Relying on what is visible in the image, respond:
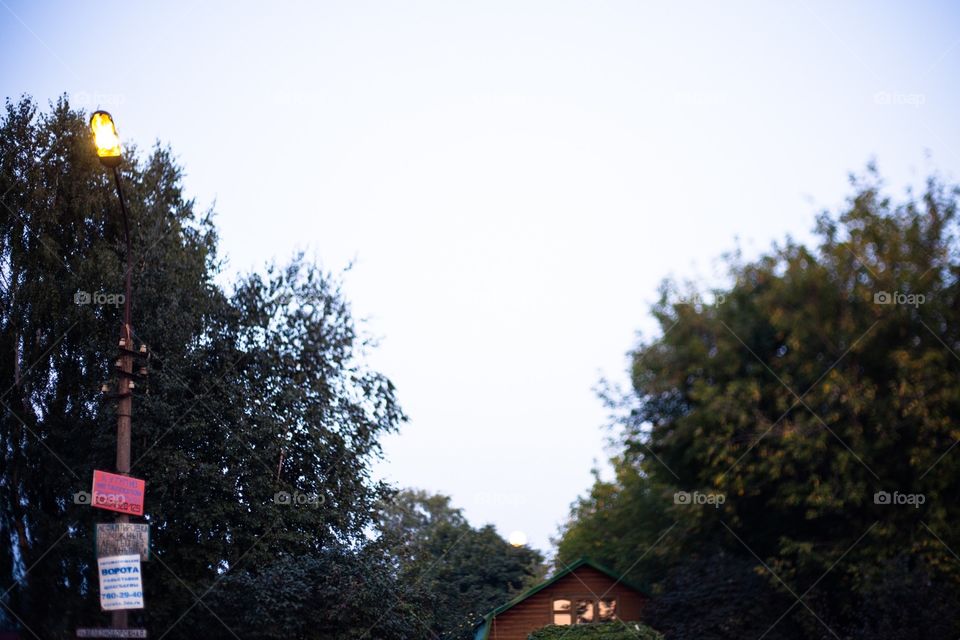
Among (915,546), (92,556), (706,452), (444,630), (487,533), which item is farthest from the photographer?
(487,533)

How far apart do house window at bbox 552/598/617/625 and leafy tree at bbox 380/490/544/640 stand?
11.1 ft

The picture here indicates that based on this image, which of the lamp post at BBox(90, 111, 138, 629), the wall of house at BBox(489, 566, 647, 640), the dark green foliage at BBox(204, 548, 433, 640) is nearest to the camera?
the lamp post at BBox(90, 111, 138, 629)

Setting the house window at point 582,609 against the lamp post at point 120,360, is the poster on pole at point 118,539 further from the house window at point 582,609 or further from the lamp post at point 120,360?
the house window at point 582,609

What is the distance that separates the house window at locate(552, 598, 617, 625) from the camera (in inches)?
1380

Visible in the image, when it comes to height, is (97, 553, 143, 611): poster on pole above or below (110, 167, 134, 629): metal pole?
below

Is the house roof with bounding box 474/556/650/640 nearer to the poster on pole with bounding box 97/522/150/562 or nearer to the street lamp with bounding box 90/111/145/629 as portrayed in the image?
the street lamp with bounding box 90/111/145/629

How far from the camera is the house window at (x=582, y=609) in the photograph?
3506 cm

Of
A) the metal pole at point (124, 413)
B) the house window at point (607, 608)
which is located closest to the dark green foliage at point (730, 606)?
the house window at point (607, 608)

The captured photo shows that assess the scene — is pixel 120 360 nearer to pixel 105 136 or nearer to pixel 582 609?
pixel 105 136

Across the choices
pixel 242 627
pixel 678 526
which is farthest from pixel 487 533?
pixel 242 627

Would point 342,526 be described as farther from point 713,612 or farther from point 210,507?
point 713,612

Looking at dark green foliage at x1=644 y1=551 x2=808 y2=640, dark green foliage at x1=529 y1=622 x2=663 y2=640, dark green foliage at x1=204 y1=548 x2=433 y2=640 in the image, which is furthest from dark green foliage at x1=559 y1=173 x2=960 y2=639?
dark green foliage at x1=204 y1=548 x2=433 y2=640

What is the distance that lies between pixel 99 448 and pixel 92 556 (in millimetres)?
3179

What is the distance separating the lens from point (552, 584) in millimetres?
35875
